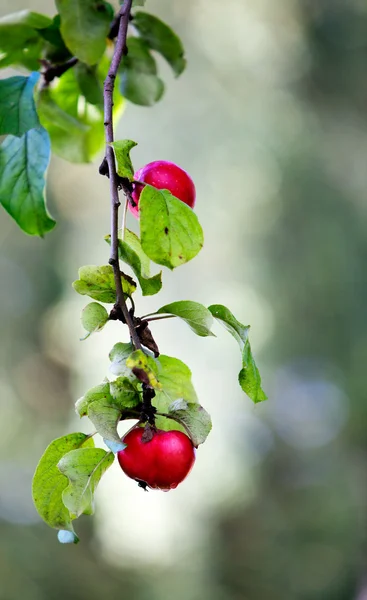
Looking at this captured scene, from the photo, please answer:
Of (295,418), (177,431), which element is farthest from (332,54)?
(177,431)

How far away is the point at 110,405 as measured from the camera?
286mm

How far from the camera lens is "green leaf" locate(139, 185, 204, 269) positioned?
30 centimetres

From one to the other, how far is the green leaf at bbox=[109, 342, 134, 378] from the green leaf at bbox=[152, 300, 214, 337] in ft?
0.10

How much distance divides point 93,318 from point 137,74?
10.4 inches

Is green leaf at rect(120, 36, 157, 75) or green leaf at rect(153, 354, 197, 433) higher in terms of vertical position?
green leaf at rect(120, 36, 157, 75)

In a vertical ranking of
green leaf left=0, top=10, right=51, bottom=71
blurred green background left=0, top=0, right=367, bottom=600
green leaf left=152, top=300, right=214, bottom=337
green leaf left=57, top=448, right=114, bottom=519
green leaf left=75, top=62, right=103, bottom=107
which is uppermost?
blurred green background left=0, top=0, right=367, bottom=600

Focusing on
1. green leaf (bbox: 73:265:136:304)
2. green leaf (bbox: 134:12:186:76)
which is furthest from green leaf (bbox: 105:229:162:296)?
green leaf (bbox: 134:12:186:76)

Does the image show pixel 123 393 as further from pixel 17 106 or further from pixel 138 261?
pixel 17 106

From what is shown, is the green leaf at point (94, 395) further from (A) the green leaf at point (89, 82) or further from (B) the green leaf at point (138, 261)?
(A) the green leaf at point (89, 82)

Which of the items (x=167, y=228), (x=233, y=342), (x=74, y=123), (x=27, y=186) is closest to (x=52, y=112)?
(x=74, y=123)

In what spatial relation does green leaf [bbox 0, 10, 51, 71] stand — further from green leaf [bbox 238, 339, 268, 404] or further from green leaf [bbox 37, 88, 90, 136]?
green leaf [bbox 238, 339, 268, 404]

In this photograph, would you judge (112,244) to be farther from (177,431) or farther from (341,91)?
(341,91)

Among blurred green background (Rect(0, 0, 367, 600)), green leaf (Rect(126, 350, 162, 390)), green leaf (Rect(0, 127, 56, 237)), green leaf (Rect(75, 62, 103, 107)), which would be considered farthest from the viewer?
blurred green background (Rect(0, 0, 367, 600))

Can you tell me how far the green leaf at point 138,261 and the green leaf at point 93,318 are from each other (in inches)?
0.9
